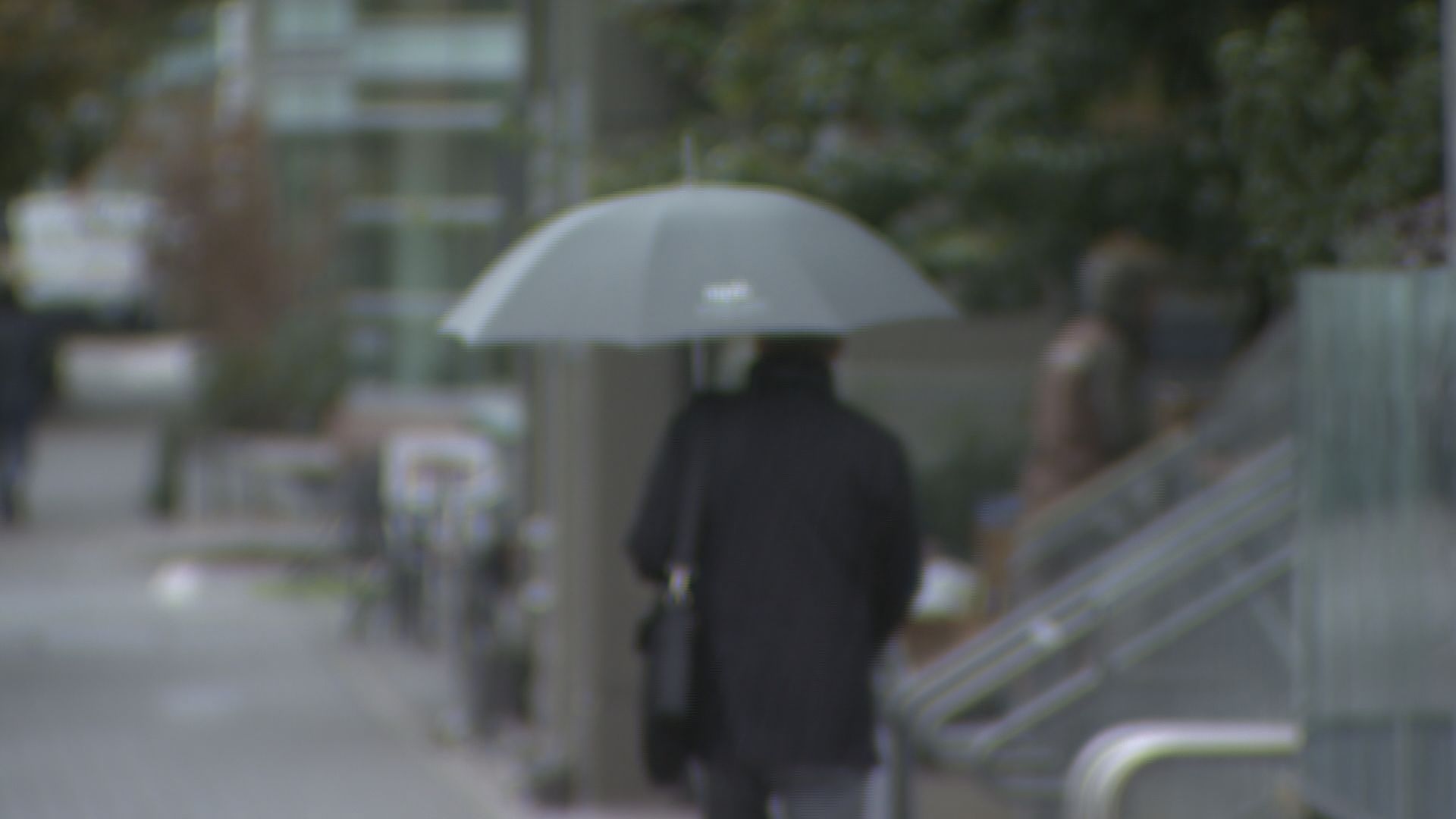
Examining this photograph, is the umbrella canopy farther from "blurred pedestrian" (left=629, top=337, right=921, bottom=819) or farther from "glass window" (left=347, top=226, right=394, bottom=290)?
"glass window" (left=347, top=226, right=394, bottom=290)

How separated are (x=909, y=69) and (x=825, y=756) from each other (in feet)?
12.8

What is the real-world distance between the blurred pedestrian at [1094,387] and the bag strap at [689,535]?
3.63 m

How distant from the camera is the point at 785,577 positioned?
4.96 metres

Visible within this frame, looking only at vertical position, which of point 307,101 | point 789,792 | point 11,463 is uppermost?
point 307,101

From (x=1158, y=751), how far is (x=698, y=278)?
140 centimetres

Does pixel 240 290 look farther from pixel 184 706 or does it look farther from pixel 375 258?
pixel 184 706

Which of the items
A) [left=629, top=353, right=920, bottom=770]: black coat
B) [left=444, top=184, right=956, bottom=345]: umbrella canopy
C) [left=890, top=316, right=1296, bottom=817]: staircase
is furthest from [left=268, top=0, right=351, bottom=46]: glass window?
[left=629, top=353, right=920, bottom=770]: black coat

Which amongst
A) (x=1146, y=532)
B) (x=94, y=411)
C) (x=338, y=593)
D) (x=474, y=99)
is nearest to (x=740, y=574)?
(x=1146, y=532)

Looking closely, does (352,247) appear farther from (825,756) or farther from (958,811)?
(825,756)

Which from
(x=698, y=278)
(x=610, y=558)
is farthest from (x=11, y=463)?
(x=698, y=278)

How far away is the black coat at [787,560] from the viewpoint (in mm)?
4922

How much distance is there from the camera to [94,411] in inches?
1237

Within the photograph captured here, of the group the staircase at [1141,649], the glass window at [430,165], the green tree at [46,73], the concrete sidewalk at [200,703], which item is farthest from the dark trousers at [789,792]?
the glass window at [430,165]

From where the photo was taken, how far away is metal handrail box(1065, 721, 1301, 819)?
478cm
